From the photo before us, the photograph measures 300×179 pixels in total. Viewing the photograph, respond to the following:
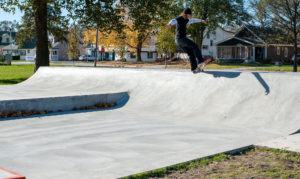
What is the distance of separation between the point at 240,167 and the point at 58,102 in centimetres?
612

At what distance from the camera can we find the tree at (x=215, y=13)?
49.2 meters

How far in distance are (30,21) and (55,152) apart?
70.6 metres

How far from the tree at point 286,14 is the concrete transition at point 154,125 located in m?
26.5

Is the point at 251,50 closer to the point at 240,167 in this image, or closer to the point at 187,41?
the point at 187,41

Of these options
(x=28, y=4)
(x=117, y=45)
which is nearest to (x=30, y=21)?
(x=117, y=45)

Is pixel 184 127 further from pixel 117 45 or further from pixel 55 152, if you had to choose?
pixel 117 45

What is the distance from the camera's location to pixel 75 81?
44.2 ft

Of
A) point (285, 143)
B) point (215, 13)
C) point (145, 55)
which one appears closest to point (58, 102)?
point (285, 143)

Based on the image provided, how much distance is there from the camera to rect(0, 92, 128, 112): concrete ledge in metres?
8.60

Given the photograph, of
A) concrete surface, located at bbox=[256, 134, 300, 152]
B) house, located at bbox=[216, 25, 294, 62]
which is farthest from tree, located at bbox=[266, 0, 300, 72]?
concrete surface, located at bbox=[256, 134, 300, 152]

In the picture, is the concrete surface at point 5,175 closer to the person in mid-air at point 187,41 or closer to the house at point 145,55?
the person in mid-air at point 187,41

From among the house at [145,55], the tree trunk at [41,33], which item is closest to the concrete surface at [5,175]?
the tree trunk at [41,33]

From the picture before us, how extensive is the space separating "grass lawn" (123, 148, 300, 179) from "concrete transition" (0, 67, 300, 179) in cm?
21

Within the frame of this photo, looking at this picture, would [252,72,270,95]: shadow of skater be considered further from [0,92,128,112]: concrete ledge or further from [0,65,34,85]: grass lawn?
[0,65,34,85]: grass lawn
